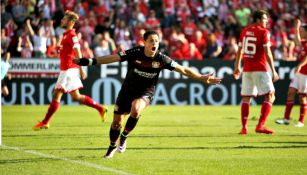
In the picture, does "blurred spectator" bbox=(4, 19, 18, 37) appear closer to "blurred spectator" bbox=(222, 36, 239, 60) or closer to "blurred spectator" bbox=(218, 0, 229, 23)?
"blurred spectator" bbox=(222, 36, 239, 60)

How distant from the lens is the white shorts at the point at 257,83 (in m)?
17.7

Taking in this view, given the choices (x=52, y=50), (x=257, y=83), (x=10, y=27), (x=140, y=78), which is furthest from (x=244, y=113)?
(x=10, y=27)

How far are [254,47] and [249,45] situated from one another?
4.6 inches

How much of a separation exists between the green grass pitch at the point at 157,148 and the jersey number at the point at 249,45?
1.67 meters

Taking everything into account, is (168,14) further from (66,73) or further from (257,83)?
(257,83)

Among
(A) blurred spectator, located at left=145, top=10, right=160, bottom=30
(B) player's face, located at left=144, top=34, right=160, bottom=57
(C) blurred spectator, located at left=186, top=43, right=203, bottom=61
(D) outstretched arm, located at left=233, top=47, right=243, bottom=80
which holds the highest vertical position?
(B) player's face, located at left=144, top=34, right=160, bottom=57

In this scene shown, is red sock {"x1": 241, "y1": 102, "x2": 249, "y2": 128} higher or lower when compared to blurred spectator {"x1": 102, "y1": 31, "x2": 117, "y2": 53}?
lower

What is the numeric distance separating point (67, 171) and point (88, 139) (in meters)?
5.07

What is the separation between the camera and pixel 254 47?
698 inches

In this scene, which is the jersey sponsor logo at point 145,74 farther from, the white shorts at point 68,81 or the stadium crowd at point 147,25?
the stadium crowd at point 147,25

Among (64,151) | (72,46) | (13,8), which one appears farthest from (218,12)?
(64,151)

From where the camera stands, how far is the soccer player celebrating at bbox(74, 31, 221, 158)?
12.6 m

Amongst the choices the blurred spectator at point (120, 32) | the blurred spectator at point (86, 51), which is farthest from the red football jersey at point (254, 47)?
the blurred spectator at point (120, 32)

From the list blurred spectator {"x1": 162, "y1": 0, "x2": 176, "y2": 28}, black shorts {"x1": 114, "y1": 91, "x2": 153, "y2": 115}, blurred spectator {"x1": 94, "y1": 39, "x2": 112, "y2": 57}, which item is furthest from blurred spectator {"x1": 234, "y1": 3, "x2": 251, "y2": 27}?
black shorts {"x1": 114, "y1": 91, "x2": 153, "y2": 115}
